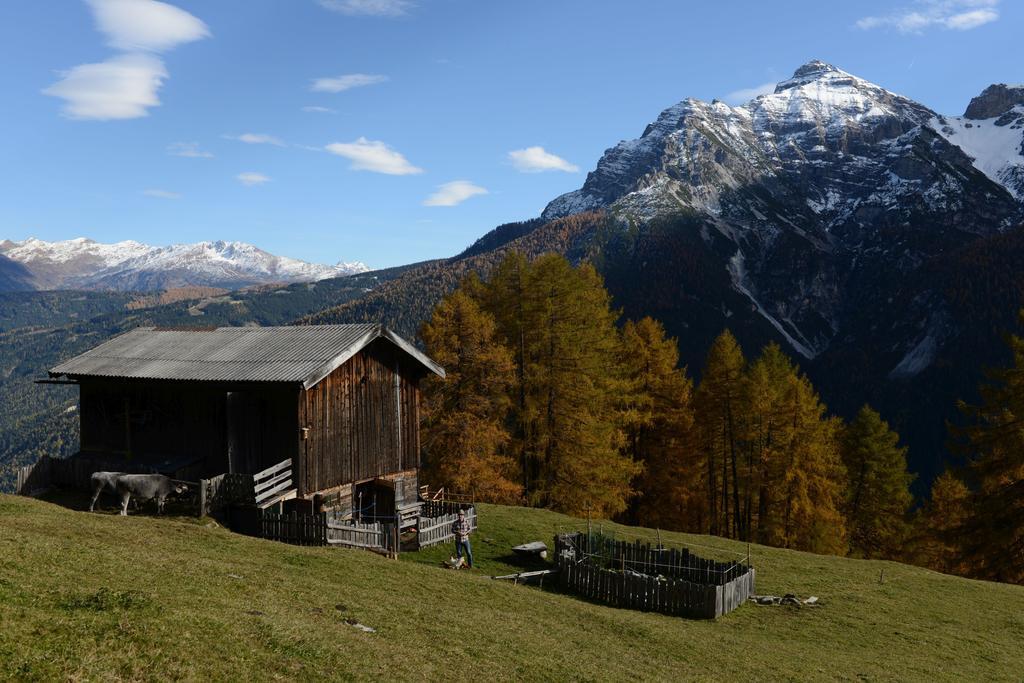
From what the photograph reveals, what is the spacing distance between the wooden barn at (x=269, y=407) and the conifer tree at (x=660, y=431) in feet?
71.9

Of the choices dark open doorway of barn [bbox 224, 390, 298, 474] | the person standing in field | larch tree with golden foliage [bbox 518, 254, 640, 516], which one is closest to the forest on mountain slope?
larch tree with golden foliage [bbox 518, 254, 640, 516]

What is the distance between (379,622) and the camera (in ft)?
52.8

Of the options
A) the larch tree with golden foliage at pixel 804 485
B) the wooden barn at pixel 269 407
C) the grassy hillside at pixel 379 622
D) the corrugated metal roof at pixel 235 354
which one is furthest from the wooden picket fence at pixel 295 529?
the larch tree with golden foliage at pixel 804 485

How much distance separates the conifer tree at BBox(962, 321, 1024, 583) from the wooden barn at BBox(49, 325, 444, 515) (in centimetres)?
2994

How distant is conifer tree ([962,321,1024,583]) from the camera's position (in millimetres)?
36938

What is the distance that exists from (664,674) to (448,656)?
5.39m

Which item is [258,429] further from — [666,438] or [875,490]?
[875,490]

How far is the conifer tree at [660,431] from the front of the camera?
52938mm

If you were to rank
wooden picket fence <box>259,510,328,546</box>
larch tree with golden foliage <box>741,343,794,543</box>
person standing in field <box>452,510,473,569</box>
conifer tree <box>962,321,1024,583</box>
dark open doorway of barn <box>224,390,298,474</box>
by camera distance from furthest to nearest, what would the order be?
larch tree with golden foliage <box>741,343,794,543</box> < conifer tree <box>962,321,1024,583</box> < dark open doorway of barn <box>224,390,298,474</box> < person standing in field <box>452,510,473,569</box> < wooden picket fence <box>259,510,328,546</box>

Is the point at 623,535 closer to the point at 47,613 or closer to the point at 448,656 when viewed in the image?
the point at 448,656

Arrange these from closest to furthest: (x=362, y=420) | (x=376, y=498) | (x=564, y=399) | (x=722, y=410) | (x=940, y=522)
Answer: (x=362, y=420) → (x=376, y=498) → (x=564, y=399) → (x=722, y=410) → (x=940, y=522)

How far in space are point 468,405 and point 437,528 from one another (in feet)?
39.5

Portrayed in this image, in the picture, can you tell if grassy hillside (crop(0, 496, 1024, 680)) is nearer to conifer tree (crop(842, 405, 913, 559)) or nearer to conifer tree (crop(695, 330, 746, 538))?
conifer tree (crop(695, 330, 746, 538))

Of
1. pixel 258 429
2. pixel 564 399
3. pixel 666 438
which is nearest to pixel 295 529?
pixel 258 429
